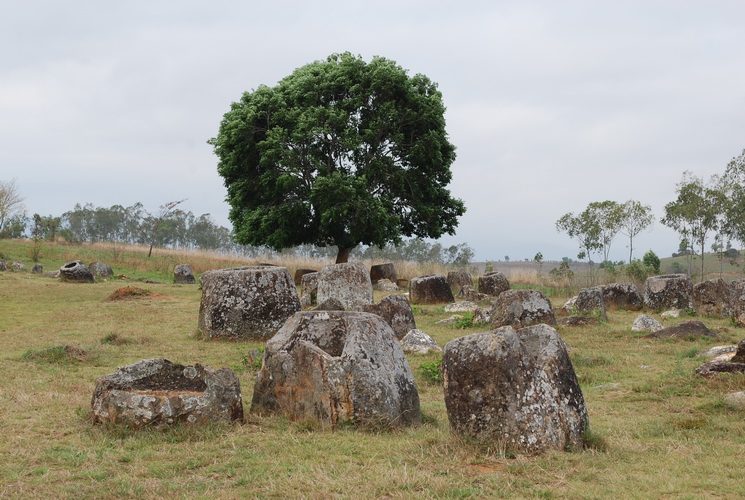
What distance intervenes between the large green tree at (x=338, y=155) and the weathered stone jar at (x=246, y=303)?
1629 centimetres

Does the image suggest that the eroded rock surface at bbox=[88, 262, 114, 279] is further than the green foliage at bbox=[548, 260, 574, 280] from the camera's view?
No

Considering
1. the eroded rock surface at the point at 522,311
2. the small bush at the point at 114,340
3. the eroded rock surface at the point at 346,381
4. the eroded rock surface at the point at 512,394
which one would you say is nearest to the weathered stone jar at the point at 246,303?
the small bush at the point at 114,340

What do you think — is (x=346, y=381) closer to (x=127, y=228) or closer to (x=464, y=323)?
(x=464, y=323)

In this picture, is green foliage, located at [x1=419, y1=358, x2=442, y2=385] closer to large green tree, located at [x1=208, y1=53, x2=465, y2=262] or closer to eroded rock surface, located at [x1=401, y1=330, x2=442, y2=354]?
eroded rock surface, located at [x1=401, y1=330, x2=442, y2=354]

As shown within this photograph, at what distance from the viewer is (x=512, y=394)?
20.0 feet

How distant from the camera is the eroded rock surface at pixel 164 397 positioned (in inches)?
274

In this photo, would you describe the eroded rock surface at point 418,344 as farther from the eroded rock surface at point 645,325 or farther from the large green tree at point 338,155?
Result: the large green tree at point 338,155

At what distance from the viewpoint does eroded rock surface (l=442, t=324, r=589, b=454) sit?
609cm

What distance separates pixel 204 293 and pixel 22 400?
260 inches

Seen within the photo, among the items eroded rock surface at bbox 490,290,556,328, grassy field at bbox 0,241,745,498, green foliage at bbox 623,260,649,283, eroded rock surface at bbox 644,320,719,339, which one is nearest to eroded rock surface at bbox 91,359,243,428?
grassy field at bbox 0,241,745,498


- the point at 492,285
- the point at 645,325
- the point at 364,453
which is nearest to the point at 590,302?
the point at 645,325

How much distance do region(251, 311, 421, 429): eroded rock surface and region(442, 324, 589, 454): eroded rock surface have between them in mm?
982

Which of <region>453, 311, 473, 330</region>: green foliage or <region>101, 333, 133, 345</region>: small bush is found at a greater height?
<region>453, 311, 473, 330</region>: green foliage

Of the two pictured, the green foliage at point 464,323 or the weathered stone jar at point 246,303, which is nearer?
the weathered stone jar at point 246,303
